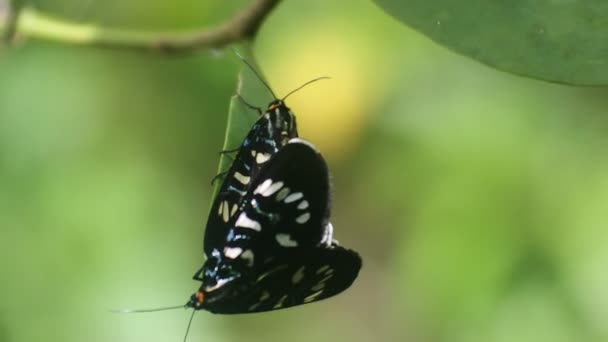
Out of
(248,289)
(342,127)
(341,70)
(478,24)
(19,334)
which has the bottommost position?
(19,334)

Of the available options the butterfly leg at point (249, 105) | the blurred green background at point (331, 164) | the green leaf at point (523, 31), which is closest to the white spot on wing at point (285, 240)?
the butterfly leg at point (249, 105)

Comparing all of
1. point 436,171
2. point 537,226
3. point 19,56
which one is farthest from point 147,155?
point 537,226

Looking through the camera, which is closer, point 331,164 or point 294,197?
point 294,197

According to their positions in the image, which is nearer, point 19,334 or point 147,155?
point 19,334

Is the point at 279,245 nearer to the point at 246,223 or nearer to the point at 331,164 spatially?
the point at 246,223

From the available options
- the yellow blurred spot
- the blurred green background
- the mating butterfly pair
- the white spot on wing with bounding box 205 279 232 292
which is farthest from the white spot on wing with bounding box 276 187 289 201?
the yellow blurred spot

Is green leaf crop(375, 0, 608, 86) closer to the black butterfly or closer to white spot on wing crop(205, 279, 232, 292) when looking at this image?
the black butterfly

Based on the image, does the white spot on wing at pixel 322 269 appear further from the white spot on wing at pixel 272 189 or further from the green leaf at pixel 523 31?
the green leaf at pixel 523 31

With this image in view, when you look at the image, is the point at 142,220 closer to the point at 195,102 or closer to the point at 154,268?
the point at 154,268

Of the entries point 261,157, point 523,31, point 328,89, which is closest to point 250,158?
point 261,157
